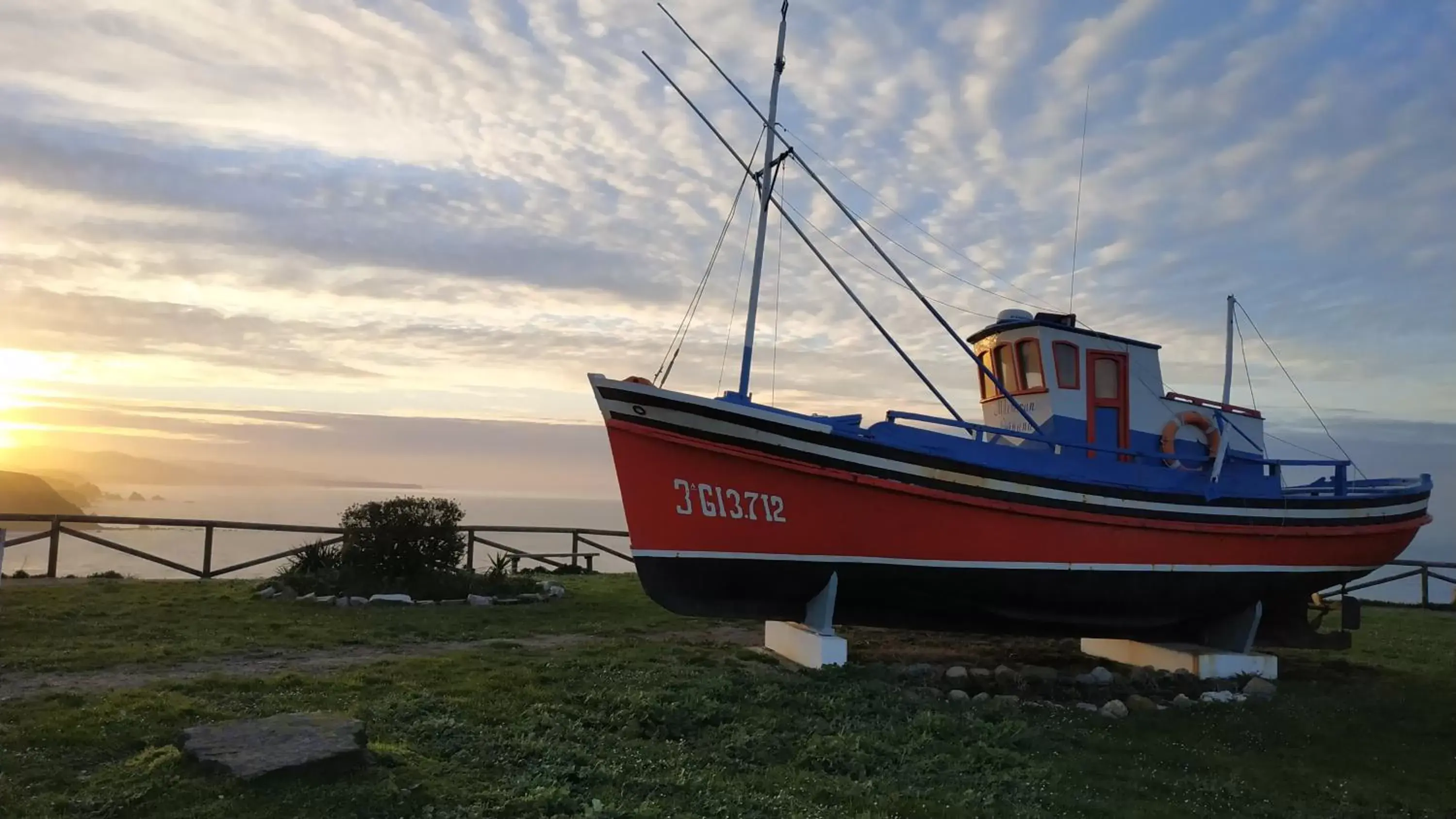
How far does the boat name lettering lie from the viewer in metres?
9.26

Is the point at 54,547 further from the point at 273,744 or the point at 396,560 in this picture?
the point at 273,744

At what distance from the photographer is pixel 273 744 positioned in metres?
5.26

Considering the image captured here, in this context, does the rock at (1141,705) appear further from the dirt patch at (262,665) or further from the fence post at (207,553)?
the fence post at (207,553)

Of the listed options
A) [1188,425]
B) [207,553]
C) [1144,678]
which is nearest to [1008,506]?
[1144,678]

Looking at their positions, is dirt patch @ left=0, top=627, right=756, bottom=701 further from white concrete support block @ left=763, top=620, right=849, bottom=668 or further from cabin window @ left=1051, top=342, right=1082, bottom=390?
cabin window @ left=1051, top=342, right=1082, bottom=390

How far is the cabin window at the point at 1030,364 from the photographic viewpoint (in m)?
11.6

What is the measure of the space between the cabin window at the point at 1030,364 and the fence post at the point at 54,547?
15618 mm

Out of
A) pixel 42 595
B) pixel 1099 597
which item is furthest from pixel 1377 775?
pixel 42 595

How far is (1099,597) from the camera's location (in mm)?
10844

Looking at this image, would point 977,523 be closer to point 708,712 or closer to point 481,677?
point 708,712

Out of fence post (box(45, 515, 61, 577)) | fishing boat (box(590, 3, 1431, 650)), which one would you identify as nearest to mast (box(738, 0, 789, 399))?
fishing boat (box(590, 3, 1431, 650))

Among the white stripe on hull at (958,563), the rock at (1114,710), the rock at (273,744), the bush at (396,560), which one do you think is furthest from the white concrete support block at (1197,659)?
the rock at (273,744)

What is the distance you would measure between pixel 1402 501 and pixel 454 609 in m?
13.5

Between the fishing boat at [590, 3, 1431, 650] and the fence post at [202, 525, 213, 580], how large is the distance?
1023 centimetres
